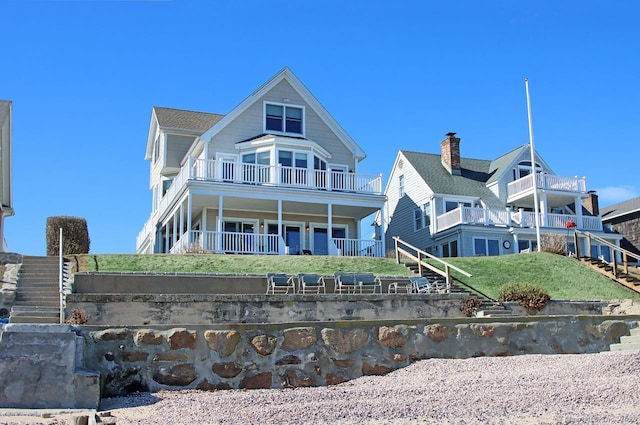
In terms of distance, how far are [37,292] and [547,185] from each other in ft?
94.5

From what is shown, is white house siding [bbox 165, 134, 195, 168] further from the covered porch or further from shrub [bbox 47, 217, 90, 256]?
shrub [bbox 47, 217, 90, 256]

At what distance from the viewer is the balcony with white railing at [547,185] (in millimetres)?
38156

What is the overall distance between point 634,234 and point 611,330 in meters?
36.5

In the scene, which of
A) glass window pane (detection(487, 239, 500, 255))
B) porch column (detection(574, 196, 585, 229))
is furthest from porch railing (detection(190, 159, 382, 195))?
porch column (detection(574, 196, 585, 229))

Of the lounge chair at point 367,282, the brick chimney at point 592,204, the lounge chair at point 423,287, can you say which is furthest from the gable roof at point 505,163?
the lounge chair at point 367,282

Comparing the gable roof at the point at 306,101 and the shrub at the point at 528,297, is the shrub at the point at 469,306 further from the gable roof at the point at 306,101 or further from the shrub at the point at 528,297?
the gable roof at the point at 306,101

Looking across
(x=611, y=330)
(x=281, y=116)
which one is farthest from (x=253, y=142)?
(x=611, y=330)

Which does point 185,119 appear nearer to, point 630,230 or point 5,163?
point 5,163

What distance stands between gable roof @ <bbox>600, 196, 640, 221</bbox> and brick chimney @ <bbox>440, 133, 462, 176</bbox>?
1067 cm

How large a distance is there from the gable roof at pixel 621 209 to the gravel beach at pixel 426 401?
1514 inches

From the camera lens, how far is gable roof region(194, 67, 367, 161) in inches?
1252

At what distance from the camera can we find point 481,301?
62.0ft

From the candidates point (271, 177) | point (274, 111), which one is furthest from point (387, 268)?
point (274, 111)

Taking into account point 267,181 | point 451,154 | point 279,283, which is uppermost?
point 451,154
